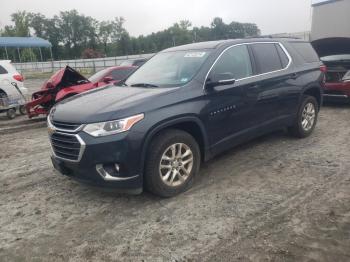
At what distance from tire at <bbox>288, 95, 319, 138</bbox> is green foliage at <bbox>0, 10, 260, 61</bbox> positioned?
245ft

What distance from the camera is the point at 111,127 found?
3.74m

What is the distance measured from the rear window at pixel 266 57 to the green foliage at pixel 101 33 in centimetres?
7519

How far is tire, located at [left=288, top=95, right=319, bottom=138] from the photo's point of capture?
6.21 meters

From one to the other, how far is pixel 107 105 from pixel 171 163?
1.01 meters

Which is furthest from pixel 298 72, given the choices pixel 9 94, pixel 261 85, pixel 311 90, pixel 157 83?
pixel 9 94

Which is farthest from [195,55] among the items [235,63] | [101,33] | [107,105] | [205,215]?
[101,33]

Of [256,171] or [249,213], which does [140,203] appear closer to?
[249,213]

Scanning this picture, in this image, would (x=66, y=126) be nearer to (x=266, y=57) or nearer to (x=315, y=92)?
(x=266, y=57)

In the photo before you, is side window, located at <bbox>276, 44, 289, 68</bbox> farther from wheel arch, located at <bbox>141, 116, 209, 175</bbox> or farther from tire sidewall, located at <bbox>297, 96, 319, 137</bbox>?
wheel arch, located at <bbox>141, 116, 209, 175</bbox>

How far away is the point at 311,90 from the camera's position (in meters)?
6.50

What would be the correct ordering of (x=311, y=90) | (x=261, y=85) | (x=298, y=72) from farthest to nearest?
(x=311, y=90), (x=298, y=72), (x=261, y=85)

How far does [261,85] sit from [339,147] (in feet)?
5.97

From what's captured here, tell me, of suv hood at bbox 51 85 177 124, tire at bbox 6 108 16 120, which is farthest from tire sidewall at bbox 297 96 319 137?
tire at bbox 6 108 16 120

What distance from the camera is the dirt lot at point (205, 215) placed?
3.18 m
